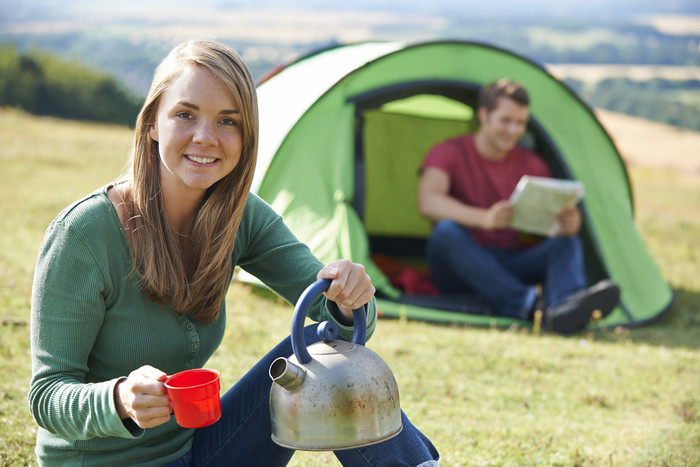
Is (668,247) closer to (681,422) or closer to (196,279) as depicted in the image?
(681,422)

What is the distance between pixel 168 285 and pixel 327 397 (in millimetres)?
452

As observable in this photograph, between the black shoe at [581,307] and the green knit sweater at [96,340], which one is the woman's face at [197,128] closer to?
the green knit sweater at [96,340]

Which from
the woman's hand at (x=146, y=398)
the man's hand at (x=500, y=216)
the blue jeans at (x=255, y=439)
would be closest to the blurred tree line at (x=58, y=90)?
the man's hand at (x=500, y=216)

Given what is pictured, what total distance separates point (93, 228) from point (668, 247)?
20.6ft

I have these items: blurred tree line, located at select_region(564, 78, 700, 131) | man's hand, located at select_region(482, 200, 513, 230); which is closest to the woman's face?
man's hand, located at select_region(482, 200, 513, 230)

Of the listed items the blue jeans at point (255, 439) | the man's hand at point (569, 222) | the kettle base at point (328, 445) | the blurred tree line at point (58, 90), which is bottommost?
the blurred tree line at point (58, 90)

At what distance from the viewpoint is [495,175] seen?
16.3 ft

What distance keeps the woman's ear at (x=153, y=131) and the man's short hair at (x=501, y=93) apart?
10.7 ft

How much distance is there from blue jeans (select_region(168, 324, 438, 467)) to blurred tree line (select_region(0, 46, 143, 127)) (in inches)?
715

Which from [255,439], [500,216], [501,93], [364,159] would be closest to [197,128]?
[255,439]

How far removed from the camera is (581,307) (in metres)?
4.30

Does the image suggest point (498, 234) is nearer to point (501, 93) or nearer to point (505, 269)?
point (505, 269)

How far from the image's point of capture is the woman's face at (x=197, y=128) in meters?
1.73

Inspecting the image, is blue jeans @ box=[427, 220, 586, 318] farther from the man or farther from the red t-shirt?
the red t-shirt
